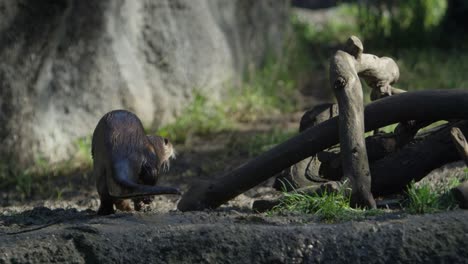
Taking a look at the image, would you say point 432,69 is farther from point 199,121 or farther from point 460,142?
point 460,142

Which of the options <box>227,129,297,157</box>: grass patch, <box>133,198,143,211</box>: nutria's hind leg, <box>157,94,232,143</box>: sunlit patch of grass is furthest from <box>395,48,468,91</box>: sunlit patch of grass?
<box>133,198,143,211</box>: nutria's hind leg

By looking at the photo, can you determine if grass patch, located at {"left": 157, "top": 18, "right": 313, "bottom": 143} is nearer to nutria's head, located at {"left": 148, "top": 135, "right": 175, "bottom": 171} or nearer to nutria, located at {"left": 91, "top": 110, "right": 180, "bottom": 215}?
nutria's head, located at {"left": 148, "top": 135, "right": 175, "bottom": 171}

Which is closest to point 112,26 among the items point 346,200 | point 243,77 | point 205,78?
point 205,78

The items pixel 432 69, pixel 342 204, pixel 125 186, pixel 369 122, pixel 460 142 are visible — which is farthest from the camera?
pixel 432 69

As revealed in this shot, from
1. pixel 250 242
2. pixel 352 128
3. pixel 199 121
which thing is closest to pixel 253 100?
pixel 199 121

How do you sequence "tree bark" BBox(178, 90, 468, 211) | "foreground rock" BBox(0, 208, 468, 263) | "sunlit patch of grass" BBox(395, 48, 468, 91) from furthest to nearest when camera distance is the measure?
"sunlit patch of grass" BBox(395, 48, 468, 91)
"tree bark" BBox(178, 90, 468, 211)
"foreground rock" BBox(0, 208, 468, 263)

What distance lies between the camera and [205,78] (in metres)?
8.49

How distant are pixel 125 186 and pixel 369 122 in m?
1.29

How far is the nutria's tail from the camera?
166 inches

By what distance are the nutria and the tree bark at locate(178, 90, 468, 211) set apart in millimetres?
489

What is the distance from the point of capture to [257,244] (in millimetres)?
3816

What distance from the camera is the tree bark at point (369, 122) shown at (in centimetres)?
467

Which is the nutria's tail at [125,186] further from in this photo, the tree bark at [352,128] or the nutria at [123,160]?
the tree bark at [352,128]

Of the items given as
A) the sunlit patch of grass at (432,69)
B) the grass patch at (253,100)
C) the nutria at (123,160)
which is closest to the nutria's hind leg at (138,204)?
the nutria at (123,160)
